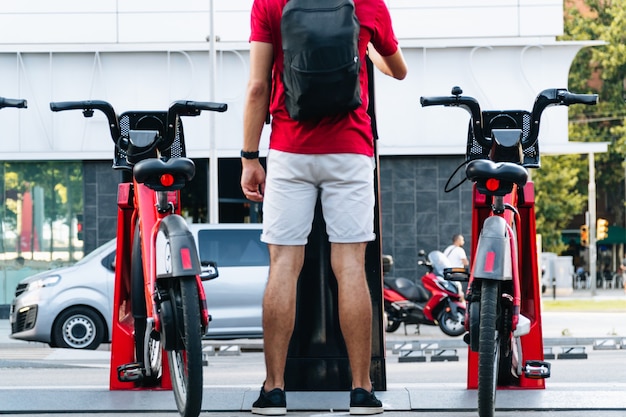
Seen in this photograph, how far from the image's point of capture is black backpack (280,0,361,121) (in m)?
4.86

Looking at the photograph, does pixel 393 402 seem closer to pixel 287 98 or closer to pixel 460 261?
pixel 287 98

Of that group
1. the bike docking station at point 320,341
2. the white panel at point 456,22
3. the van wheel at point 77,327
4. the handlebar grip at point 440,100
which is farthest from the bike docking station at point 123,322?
the white panel at point 456,22

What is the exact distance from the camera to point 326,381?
227 inches

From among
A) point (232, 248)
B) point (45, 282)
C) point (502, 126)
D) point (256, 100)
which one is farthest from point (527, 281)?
point (45, 282)

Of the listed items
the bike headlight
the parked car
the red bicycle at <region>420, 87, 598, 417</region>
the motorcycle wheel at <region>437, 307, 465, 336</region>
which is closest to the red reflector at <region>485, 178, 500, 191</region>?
the red bicycle at <region>420, 87, 598, 417</region>

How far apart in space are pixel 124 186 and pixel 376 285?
1.25 meters

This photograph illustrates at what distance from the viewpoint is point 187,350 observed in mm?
4523

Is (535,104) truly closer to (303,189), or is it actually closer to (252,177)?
(303,189)

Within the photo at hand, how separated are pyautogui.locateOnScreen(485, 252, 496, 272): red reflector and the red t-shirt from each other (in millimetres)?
671

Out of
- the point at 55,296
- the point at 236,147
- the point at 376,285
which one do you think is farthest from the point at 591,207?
the point at 376,285

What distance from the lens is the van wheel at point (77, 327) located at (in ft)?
52.7

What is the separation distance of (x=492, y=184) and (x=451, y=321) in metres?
13.9

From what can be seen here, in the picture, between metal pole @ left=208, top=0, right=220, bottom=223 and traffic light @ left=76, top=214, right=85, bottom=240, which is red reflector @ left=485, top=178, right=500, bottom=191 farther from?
traffic light @ left=76, top=214, right=85, bottom=240

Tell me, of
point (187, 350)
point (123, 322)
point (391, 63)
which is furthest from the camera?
point (123, 322)
